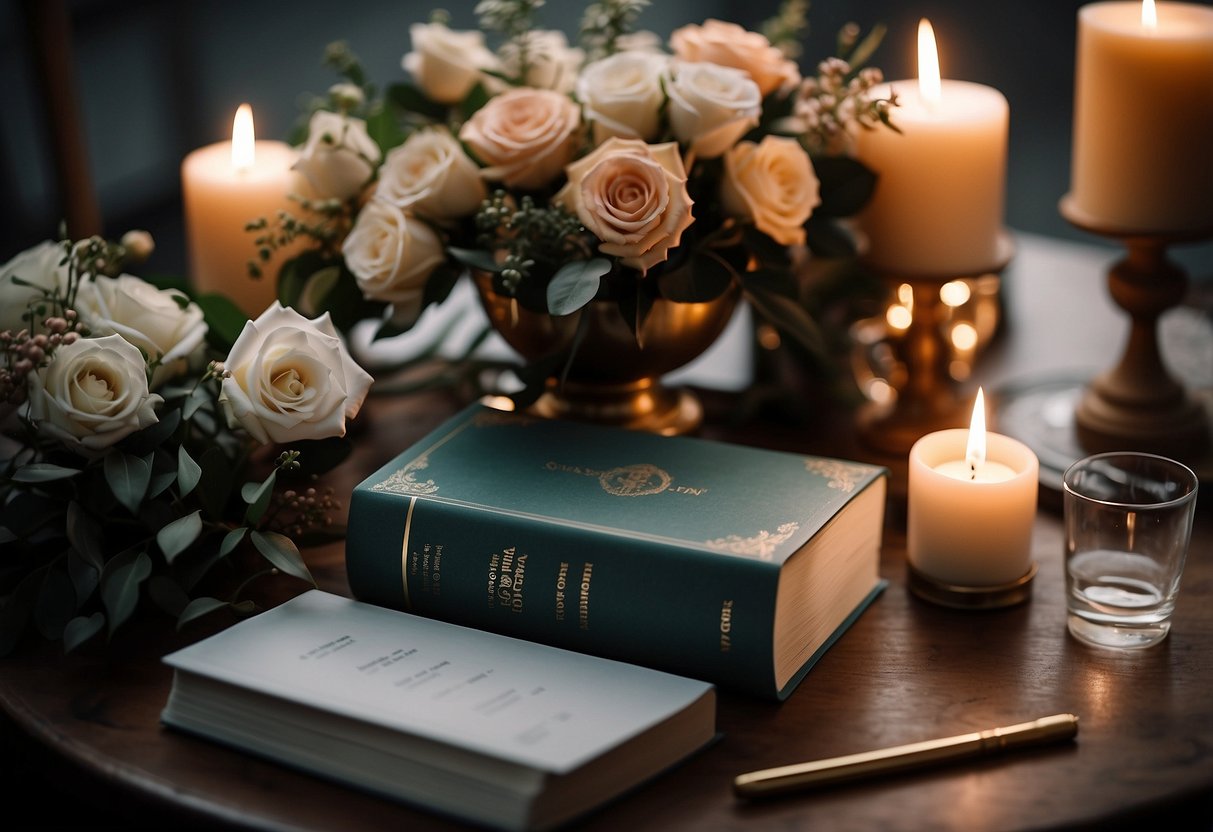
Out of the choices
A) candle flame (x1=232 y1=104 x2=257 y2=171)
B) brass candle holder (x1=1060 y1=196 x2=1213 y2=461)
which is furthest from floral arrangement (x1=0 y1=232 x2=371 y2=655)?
brass candle holder (x1=1060 y1=196 x2=1213 y2=461)

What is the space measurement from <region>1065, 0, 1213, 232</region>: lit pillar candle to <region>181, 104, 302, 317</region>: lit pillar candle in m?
0.72

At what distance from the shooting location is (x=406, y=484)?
939mm

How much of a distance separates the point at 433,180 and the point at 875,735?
0.55m

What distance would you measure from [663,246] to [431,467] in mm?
241

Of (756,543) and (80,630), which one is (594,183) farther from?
(80,630)

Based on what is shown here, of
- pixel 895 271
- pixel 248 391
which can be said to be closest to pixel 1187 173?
pixel 895 271

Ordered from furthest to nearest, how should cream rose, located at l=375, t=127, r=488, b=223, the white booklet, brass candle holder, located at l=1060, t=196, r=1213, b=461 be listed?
1. brass candle holder, located at l=1060, t=196, r=1213, b=461
2. cream rose, located at l=375, t=127, r=488, b=223
3. the white booklet

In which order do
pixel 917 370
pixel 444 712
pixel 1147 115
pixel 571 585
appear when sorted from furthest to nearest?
pixel 917 370
pixel 1147 115
pixel 571 585
pixel 444 712

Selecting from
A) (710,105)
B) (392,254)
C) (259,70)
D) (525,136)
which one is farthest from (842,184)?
(259,70)

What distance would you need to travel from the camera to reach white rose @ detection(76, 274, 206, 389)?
0.99m

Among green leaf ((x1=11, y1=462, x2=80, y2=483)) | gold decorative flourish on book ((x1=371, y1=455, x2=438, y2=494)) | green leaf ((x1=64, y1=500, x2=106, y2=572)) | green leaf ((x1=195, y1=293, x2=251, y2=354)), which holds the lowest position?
green leaf ((x1=64, y1=500, x2=106, y2=572))

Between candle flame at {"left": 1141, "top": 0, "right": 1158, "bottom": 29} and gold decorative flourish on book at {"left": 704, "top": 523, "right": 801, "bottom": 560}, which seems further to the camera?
candle flame at {"left": 1141, "top": 0, "right": 1158, "bottom": 29}

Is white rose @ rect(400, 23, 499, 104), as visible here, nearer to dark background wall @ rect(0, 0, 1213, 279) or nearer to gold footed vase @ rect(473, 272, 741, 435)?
gold footed vase @ rect(473, 272, 741, 435)

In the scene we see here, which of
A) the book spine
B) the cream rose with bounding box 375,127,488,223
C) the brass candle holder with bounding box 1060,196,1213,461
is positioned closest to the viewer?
the book spine
